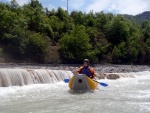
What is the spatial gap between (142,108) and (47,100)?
12.9 feet

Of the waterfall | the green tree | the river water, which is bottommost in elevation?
the river water

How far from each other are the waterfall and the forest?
419 inches

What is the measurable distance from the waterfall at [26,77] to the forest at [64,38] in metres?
10.7

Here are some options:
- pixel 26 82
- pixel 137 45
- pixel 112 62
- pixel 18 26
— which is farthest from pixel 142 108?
pixel 137 45

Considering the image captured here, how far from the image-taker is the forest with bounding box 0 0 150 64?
3014cm

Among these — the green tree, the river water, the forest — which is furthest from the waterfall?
the green tree

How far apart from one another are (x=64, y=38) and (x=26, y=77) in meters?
17.6

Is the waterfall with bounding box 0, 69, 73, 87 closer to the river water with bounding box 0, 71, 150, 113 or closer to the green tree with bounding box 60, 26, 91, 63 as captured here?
the river water with bounding box 0, 71, 150, 113

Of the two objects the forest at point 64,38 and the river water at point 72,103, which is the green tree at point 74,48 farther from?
the river water at point 72,103

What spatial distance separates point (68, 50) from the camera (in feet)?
111

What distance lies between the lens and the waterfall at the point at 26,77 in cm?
1607

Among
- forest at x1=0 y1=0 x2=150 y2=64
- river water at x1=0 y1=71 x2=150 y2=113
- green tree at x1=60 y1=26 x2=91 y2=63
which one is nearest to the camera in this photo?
river water at x1=0 y1=71 x2=150 y2=113

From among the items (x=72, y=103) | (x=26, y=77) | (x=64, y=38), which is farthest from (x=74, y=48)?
(x=72, y=103)

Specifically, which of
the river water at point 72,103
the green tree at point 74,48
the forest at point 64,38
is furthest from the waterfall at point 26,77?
the green tree at point 74,48
